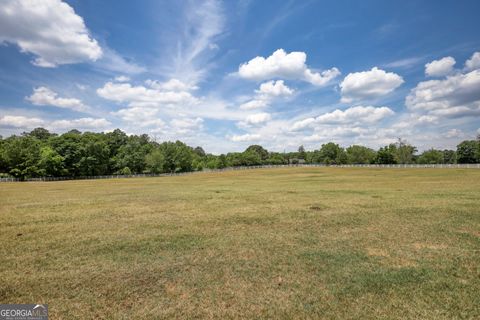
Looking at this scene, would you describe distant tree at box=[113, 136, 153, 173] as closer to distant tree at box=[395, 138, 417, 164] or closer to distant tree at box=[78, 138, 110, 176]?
distant tree at box=[78, 138, 110, 176]

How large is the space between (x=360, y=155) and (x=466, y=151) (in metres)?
42.3

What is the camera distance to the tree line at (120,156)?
2606 inches

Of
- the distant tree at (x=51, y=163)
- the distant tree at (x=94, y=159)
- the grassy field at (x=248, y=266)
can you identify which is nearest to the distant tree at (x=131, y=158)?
the distant tree at (x=94, y=159)

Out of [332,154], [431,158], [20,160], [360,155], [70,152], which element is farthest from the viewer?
[332,154]

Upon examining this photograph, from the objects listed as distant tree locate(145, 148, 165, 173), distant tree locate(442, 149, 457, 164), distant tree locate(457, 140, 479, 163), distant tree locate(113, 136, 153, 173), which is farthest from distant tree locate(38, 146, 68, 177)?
distant tree locate(442, 149, 457, 164)

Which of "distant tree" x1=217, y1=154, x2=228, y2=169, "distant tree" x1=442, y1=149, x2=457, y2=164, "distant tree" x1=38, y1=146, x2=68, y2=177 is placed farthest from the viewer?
"distant tree" x1=442, y1=149, x2=457, y2=164

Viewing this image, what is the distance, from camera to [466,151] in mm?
109250

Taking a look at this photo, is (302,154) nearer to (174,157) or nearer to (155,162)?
(174,157)

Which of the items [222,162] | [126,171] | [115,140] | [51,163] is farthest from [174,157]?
[51,163]

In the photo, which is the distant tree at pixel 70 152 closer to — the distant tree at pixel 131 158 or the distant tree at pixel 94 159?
the distant tree at pixel 94 159

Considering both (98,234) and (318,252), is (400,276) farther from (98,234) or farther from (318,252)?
(98,234)

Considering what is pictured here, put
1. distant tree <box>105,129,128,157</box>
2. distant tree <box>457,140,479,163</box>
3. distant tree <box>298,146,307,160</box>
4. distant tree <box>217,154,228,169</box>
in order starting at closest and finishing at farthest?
distant tree <box>105,129,128,157</box>
distant tree <box>457,140,479,163</box>
distant tree <box>217,154,228,169</box>
distant tree <box>298,146,307,160</box>

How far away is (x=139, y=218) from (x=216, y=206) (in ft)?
14.3

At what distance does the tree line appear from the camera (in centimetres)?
6619
